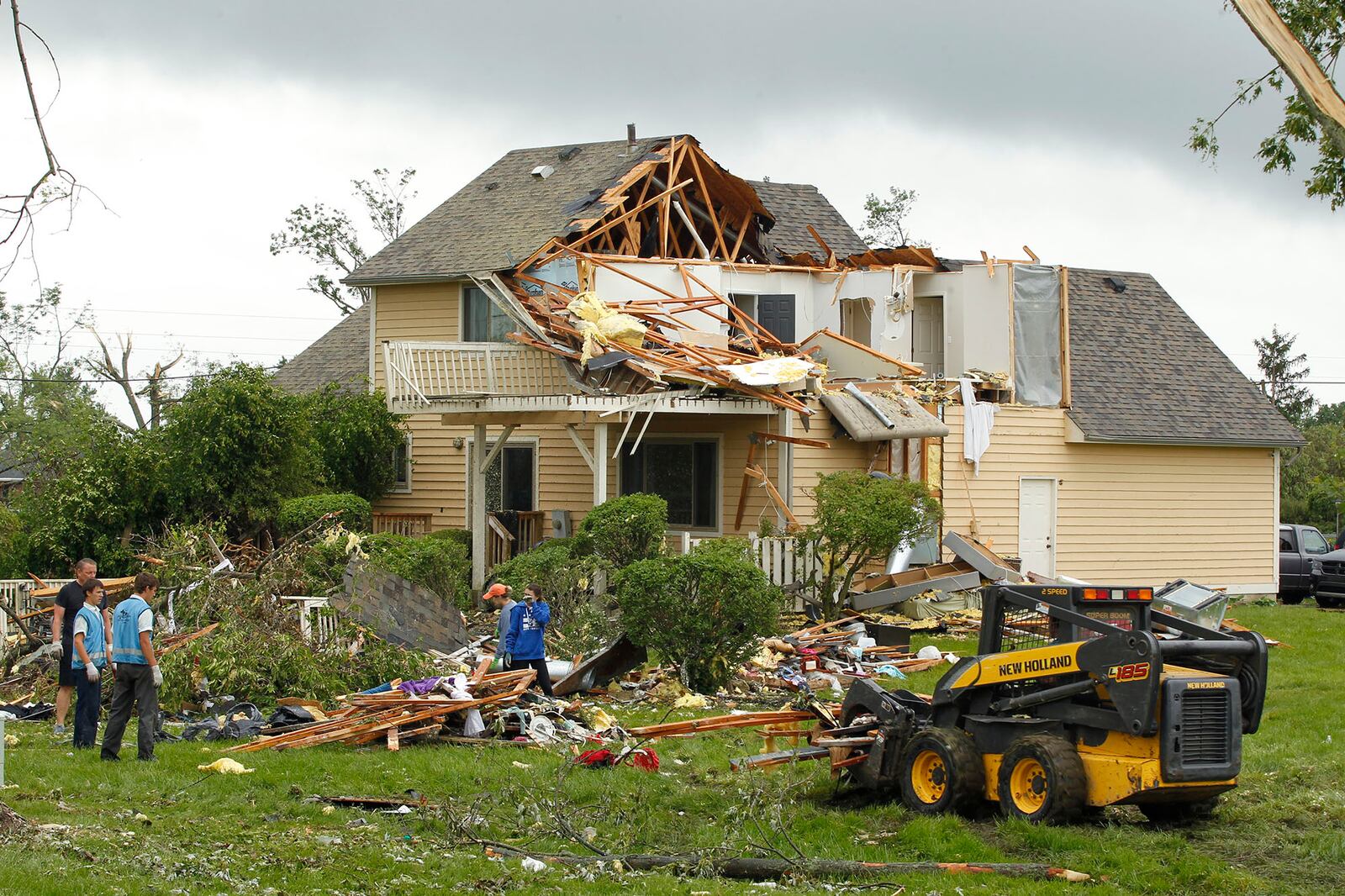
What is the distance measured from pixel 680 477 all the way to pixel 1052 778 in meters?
14.9

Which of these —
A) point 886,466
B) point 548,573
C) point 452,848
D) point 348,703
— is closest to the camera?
point 452,848

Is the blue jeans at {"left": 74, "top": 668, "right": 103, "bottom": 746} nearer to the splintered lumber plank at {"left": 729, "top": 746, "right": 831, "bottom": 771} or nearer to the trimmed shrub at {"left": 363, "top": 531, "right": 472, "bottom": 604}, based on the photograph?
the splintered lumber plank at {"left": 729, "top": 746, "right": 831, "bottom": 771}

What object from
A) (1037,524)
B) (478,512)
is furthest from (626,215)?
(1037,524)

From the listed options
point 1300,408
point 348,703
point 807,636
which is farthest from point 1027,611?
point 1300,408

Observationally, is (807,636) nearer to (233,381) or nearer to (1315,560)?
(233,381)

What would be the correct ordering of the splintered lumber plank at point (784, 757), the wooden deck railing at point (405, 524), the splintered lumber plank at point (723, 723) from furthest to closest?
1. the wooden deck railing at point (405, 524)
2. the splintered lumber plank at point (723, 723)
3. the splintered lumber plank at point (784, 757)

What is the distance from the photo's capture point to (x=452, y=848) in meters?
8.98

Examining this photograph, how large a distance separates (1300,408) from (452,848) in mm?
51577

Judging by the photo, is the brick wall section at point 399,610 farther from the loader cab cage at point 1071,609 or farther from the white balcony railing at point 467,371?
the loader cab cage at point 1071,609

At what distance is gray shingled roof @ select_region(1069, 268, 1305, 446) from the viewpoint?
25938mm

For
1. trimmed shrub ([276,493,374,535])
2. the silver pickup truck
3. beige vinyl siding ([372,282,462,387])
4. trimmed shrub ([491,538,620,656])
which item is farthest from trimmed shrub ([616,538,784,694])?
the silver pickup truck

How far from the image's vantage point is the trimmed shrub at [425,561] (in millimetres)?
19875

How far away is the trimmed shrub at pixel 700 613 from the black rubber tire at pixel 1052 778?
6391mm

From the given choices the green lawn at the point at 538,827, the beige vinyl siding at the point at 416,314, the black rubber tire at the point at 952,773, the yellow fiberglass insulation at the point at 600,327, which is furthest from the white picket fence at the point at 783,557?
the black rubber tire at the point at 952,773
